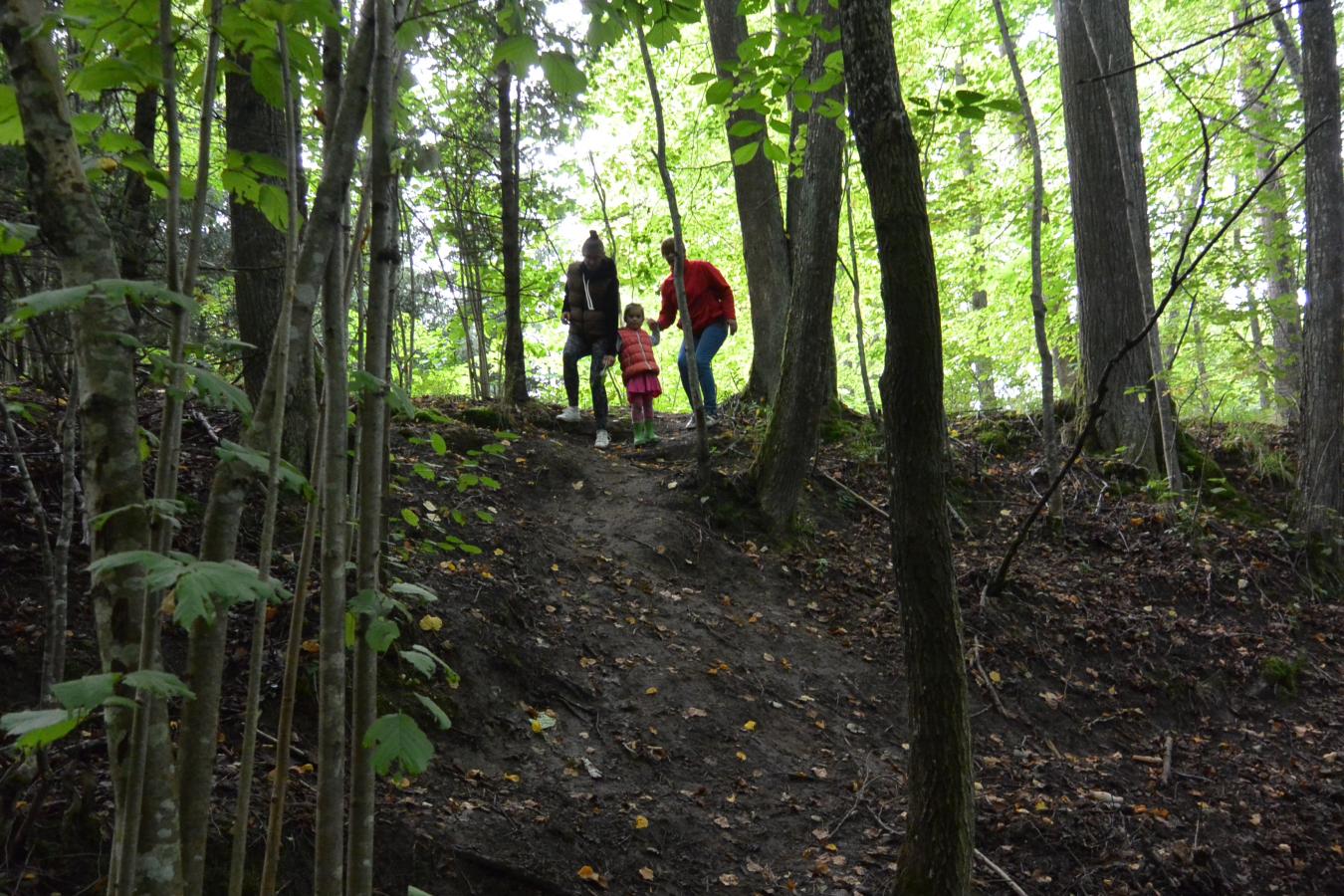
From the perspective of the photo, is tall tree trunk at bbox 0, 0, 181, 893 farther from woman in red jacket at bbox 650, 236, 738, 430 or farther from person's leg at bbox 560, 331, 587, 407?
woman in red jacket at bbox 650, 236, 738, 430

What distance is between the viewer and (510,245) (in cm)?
863

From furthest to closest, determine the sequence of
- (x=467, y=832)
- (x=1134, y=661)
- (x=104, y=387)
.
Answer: (x=1134, y=661) → (x=467, y=832) → (x=104, y=387)

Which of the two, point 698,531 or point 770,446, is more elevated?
point 770,446

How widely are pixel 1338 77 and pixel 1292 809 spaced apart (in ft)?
20.7

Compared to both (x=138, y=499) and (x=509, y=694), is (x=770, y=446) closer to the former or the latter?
(x=509, y=694)

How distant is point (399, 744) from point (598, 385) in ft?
22.1

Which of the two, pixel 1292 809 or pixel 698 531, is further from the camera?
pixel 698 531

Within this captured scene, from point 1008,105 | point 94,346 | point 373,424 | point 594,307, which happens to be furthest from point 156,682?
point 594,307

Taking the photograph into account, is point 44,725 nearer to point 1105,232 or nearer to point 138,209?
point 138,209

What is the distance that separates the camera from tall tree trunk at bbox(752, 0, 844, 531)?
6590 mm

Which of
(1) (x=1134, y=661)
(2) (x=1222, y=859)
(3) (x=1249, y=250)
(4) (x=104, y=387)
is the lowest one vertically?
(2) (x=1222, y=859)

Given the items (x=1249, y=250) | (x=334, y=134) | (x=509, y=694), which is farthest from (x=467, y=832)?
(x=1249, y=250)

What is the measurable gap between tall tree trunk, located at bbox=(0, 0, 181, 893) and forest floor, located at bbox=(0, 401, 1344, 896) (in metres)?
1.30

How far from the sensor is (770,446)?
7.10 m
